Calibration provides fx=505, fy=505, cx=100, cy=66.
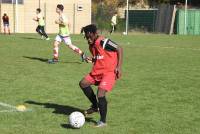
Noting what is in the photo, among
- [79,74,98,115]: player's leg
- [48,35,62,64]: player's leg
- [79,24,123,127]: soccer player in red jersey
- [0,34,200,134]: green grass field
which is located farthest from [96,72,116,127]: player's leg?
[48,35,62,64]: player's leg

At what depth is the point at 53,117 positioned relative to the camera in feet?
27.6

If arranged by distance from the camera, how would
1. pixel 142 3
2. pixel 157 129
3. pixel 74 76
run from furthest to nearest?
pixel 142 3 → pixel 74 76 → pixel 157 129

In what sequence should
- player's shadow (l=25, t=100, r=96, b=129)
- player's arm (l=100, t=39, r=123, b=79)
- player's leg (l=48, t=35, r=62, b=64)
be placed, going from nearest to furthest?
player's arm (l=100, t=39, r=123, b=79) < player's shadow (l=25, t=100, r=96, b=129) < player's leg (l=48, t=35, r=62, b=64)

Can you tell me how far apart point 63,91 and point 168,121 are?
3.53 m

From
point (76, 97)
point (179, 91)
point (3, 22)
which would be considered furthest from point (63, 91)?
point (3, 22)

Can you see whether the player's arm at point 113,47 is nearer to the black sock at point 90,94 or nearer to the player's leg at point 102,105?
the player's leg at point 102,105

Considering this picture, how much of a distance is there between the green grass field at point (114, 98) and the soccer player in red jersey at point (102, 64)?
44 cm

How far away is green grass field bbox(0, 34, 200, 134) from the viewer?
780 centimetres

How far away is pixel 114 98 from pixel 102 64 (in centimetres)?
249

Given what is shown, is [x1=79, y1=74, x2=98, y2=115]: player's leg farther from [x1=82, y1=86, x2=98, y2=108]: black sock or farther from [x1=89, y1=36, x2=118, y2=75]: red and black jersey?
[x1=89, y1=36, x2=118, y2=75]: red and black jersey

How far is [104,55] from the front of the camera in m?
8.02

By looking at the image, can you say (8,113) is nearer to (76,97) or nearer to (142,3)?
(76,97)

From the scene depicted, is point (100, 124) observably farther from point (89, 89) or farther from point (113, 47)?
point (113, 47)

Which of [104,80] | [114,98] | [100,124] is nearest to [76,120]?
[100,124]
